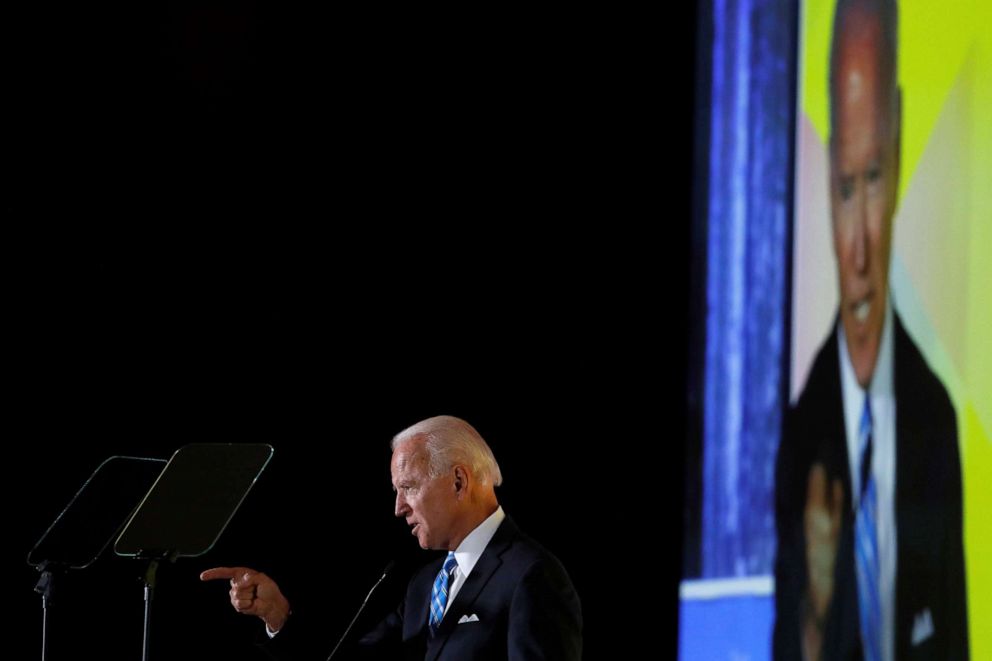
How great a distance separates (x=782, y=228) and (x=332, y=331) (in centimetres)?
147

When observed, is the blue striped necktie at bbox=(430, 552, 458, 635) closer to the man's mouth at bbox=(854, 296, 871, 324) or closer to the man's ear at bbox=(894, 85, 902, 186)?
the man's mouth at bbox=(854, 296, 871, 324)

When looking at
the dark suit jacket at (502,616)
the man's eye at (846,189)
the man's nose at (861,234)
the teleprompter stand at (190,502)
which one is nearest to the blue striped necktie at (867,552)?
the man's nose at (861,234)

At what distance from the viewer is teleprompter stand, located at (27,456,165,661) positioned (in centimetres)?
300

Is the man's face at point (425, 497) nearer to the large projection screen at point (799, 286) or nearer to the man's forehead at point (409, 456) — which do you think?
the man's forehead at point (409, 456)

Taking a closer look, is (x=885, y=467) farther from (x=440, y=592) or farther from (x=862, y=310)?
(x=440, y=592)

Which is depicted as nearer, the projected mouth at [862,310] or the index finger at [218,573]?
the index finger at [218,573]

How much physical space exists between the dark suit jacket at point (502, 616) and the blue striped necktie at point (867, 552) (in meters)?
0.90

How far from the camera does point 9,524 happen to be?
4.08 meters

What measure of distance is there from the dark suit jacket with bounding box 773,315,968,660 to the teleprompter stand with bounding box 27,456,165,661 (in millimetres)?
1640

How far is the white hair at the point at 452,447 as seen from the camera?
114 inches

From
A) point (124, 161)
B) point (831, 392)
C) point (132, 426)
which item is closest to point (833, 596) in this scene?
point (831, 392)

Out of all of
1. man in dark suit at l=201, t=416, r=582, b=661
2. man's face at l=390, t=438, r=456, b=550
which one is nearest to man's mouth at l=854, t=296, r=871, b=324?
man in dark suit at l=201, t=416, r=582, b=661

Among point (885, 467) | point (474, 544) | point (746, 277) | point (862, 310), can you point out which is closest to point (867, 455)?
point (885, 467)

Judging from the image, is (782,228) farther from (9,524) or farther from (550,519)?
(9,524)
